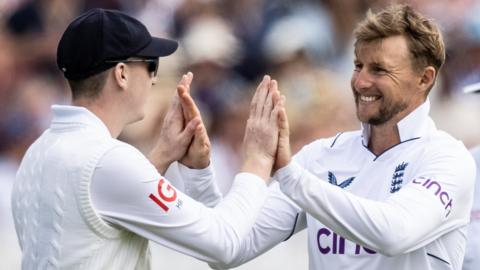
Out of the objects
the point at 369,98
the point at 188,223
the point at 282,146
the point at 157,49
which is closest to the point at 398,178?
the point at 369,98

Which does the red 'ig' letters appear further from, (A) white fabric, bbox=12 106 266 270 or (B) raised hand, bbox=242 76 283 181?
(B) raised hand, bbox=242 76 283 181

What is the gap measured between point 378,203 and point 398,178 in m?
0.26

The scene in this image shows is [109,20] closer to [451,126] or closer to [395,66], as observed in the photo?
[395,66]

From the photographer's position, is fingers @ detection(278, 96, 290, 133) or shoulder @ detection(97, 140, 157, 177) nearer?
shoulder @ detection(97, 140, 157, 177)

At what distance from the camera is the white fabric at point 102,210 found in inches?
125

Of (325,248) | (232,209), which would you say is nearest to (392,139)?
(325,248)

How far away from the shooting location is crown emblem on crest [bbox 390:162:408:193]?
371 cm

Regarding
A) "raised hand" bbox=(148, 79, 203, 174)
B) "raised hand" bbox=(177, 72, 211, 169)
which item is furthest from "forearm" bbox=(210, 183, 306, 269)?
"raised hand" bbox=(148, 79, 203, 174)

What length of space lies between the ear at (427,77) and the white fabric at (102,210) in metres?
0.94

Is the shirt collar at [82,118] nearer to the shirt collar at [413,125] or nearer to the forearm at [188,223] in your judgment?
the forearm at [188,223]

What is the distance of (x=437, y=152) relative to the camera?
3.68m

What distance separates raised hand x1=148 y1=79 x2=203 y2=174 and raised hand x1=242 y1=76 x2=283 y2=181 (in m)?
0.24

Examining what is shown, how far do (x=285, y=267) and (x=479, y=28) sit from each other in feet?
7.03

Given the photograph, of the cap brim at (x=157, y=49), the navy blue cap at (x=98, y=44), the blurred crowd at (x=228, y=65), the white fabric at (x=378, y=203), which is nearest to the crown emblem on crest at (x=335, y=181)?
the white fabric at (x=378, y=203)
